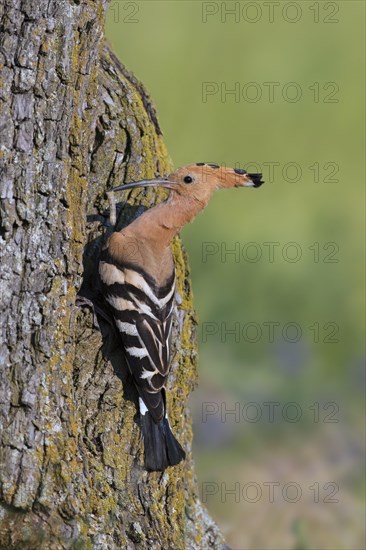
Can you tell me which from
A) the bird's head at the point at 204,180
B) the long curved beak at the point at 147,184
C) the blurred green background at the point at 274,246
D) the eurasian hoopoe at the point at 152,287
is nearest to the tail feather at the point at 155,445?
the eurasian hoopoe at the point at 152,287

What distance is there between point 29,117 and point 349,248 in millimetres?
4543

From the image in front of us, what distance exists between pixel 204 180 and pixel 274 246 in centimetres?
329

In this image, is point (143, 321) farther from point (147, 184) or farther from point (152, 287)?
point (147, 184)

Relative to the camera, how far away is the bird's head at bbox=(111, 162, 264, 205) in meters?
3.56

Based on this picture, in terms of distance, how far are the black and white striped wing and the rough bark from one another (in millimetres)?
67

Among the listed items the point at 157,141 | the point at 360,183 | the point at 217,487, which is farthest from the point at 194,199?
the point at 360,183

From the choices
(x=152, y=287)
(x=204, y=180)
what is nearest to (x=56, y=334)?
(x=152, y=287)

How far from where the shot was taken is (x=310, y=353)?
6496 millimetres

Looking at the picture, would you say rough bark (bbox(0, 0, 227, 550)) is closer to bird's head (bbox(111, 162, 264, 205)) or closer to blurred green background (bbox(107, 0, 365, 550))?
bird's head (bbox(111, 162, 264, 205))

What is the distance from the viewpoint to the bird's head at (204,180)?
356cm

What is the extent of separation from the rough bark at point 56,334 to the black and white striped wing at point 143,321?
67 millimetres

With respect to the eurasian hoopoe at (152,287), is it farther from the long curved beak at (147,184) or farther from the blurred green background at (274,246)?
the blurred green background at (274,246)

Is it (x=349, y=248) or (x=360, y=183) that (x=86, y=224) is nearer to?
(x=349, y=248)

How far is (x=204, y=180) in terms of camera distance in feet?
12.2
